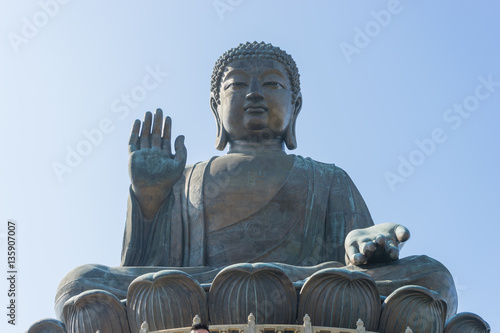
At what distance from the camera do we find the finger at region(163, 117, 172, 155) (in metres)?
14.5

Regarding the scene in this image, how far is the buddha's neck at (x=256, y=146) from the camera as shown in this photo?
1581 cm

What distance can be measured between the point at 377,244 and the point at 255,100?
11.1ft

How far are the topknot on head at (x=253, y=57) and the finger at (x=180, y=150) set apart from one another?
6.09ft

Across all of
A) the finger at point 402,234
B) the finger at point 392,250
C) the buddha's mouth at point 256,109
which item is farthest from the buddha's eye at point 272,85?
the finger at point 392,250

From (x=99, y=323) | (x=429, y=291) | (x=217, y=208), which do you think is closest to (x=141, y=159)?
(x=217, y=208)

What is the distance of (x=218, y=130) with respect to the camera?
645 inches

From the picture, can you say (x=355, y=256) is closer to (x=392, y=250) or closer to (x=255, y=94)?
(x=392, y=250)

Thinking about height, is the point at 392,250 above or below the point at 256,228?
below

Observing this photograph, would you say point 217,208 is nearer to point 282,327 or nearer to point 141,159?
point 141,159

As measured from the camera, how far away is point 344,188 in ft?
50.6

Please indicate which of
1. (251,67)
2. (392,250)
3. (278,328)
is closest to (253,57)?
(251,67)

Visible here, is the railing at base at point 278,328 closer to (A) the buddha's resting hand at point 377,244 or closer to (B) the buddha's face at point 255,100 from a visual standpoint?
(A) the buddha's resting hand at point 377,244

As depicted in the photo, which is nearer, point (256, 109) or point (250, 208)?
point (250, 208)

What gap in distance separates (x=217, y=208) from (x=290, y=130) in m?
1.92
